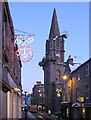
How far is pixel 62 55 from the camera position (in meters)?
73.2

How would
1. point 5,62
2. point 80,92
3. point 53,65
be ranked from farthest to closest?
point 53,65, point 80,92, point 5,62

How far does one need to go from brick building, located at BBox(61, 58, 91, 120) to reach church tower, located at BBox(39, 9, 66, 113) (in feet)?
88.7

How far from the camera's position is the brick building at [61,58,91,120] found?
2809 centimetres

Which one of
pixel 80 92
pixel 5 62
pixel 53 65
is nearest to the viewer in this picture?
pixel 5 62

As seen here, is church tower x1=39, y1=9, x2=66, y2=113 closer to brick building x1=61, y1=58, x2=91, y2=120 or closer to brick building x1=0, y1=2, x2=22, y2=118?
brick building x1=61, y1=58, x2=91, y2=120

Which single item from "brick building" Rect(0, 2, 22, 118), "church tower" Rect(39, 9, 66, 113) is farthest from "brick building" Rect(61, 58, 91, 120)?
"church tower" Rect(39, 9, 66, 113)

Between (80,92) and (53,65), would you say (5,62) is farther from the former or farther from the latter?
(53,65)

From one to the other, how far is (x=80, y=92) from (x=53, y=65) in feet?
126

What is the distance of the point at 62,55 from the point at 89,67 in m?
45.9

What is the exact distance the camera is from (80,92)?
31266 millimetres

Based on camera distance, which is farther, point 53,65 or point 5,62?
point 53,65

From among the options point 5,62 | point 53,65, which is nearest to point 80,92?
point 5,62


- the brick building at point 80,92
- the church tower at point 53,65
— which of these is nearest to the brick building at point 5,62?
the brick building at point 80,92

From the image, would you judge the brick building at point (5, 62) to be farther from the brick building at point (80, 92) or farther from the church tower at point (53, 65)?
the church tower at point (53, 65)
